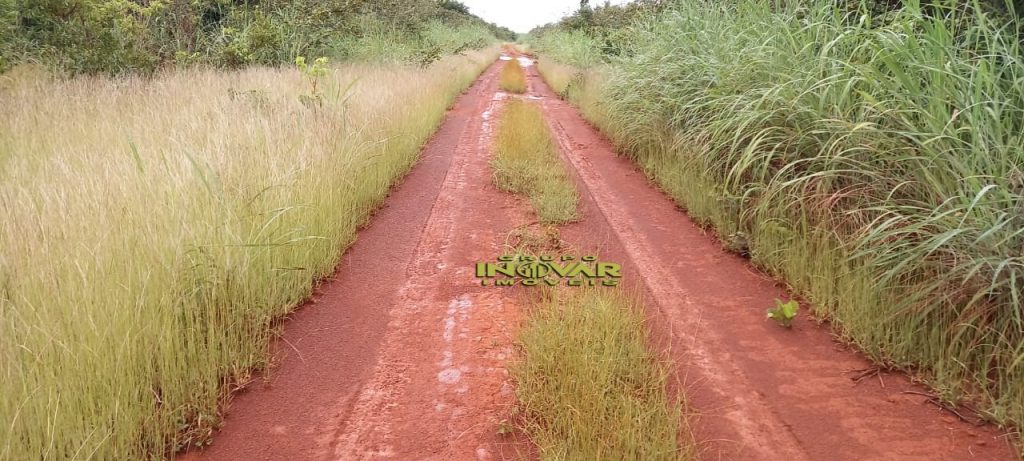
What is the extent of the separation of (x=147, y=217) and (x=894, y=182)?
13.5 ft

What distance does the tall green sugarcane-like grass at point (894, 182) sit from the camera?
2641 mm

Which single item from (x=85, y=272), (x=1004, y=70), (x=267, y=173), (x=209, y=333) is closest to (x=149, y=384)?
(x=209, y=333)

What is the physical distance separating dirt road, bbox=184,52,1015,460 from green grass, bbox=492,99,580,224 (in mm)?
332

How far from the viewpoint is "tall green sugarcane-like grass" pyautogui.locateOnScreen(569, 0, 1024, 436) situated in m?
2.64

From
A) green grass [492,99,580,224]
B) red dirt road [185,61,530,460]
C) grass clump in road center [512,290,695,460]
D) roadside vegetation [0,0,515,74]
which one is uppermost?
roadside vegetation [0,0,515,74]

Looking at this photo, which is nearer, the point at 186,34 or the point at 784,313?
the point at 784,313

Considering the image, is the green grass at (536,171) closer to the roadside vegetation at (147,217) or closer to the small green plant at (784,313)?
the roadside vegetation at (147,217)

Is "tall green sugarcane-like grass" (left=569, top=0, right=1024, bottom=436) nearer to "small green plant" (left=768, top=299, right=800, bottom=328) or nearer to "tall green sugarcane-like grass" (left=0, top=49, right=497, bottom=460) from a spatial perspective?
"small green plant" (left=768, top=299, right=800, bottom=328)

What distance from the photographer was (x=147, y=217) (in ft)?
10.1

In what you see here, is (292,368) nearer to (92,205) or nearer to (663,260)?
(92,205)

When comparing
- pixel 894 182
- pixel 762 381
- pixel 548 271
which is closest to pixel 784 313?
pixel 762 381

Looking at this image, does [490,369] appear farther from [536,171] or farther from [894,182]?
[536,171]

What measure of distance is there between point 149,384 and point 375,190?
3.39 m

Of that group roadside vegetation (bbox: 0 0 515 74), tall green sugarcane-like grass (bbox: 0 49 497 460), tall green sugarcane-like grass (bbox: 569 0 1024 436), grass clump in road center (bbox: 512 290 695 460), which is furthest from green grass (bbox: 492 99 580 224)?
→ roadside vegetation (bbox: 0 0 515 74)
